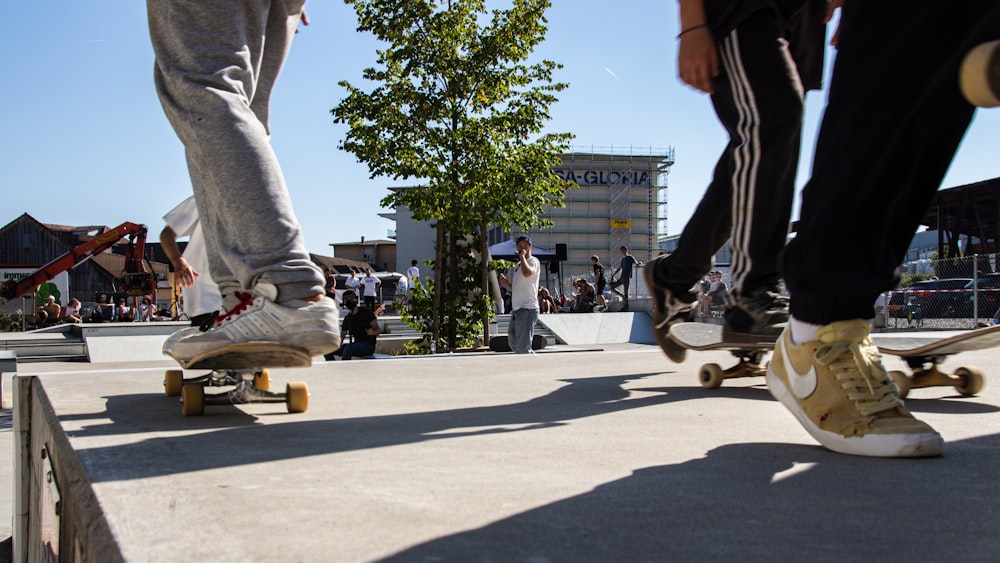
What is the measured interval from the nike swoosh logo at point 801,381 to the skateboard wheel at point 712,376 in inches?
39.7

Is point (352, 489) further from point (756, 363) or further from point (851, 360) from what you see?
point (756, 363)

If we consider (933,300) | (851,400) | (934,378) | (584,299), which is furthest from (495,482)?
(584,299)

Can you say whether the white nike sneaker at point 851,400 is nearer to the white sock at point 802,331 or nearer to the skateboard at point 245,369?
the white sock at point 802,331

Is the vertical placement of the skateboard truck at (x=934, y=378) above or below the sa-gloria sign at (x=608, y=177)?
below

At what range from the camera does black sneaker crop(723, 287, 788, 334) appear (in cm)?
251

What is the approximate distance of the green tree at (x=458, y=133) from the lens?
12312 millimetres

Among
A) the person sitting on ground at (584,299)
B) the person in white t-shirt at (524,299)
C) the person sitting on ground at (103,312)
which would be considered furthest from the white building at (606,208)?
the person in white t-shirt at (524,299)

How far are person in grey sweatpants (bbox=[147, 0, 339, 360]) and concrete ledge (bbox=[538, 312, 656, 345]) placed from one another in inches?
513

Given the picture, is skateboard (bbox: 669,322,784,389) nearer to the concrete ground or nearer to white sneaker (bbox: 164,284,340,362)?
the concrete ground

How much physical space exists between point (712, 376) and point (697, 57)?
979mm

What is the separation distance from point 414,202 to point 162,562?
38.6 ft

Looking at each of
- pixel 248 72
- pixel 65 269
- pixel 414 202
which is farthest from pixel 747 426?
pixel 65 269

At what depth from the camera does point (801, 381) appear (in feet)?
4.88

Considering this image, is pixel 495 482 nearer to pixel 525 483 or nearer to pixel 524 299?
pixel 525 483
